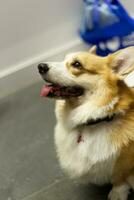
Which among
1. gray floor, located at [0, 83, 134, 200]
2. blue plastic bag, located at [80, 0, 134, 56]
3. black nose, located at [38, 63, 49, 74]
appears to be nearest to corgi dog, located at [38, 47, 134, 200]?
black nose, located at [38, 63, 49, 74]

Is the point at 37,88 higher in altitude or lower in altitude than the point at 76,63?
lower

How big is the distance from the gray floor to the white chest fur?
17 centimetres

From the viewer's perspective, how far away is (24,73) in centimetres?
231

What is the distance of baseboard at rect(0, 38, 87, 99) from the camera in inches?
89.3

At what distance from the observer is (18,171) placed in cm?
177

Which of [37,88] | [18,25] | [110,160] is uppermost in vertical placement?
[18,25]

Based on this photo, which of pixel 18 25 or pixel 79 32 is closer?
pixel 18 25

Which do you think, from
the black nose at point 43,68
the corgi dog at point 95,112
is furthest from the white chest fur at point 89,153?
the black nose at point 43,68

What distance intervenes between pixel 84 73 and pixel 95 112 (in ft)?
0.48

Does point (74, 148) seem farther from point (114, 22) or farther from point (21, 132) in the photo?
point (114, 22)

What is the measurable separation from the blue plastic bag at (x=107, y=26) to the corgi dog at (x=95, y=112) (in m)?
1.00

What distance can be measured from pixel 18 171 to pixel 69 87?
603 mm

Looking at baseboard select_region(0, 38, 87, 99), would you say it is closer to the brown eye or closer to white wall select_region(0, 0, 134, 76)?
white wall select_region(0, 0, 134, 76)

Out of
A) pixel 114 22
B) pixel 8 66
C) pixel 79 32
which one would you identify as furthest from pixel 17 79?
pixel 114 22
